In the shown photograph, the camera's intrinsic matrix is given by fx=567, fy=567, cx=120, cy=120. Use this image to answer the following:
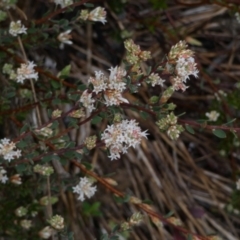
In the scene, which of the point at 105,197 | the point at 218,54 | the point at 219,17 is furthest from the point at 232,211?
the point at 219,17

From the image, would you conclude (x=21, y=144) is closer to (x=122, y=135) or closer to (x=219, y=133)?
(x=122, y=135)

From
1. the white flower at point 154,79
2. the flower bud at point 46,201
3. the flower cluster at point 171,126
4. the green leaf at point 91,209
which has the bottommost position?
the flower cluster at point 171,126

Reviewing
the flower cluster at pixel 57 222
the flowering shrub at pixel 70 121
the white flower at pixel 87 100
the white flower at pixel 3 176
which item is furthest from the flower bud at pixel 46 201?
the white flower at pixel 87 100

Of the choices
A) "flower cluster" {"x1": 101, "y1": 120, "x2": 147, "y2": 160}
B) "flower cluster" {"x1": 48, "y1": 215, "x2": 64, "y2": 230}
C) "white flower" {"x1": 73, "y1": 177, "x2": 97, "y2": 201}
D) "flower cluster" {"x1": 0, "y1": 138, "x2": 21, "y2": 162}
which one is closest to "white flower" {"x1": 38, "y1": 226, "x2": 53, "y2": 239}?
"white flower" {"x1": 73, "y1": 177, "x2": 97, "y2": 201}

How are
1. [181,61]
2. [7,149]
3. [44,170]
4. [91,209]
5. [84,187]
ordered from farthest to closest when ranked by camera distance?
[91,209], [84,187], [44,170], [7,149], [181,61]

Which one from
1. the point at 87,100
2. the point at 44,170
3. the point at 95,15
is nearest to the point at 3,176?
the point at 44,170

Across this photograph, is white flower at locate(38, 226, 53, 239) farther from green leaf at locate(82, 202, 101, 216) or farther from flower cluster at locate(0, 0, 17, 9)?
flower cluster at locate(0, 0, 17, 9)

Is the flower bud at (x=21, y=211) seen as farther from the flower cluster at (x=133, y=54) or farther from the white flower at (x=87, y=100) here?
the flower cluster at (x=133, y=54)

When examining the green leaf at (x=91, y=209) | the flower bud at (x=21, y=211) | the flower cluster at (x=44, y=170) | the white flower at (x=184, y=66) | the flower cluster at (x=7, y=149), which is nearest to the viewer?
the white flower at (x=184, y=66)
